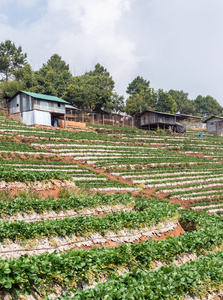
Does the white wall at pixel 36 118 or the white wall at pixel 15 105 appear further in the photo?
the white wall at pixel 15 105

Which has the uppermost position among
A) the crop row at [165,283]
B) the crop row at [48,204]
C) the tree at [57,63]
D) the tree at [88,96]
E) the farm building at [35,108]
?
the tree at [57,63]

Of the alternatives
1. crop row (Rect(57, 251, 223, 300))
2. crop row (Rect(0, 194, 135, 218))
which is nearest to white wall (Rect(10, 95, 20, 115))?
crop row (Rect(0, 194, 135, 218))

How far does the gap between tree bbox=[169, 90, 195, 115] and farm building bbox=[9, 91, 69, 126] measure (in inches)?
2815

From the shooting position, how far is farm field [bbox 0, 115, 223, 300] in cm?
782

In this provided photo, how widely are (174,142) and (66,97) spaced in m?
24.8

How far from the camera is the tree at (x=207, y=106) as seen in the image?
416ft

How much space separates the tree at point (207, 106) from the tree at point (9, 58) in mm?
80507

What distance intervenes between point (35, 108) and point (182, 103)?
80.0 metres

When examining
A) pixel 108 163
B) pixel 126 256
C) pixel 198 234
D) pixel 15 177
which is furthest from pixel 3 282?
pixel 108 163

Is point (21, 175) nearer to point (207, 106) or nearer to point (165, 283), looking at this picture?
point (165, 283)

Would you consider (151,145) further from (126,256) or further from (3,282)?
(3,282)

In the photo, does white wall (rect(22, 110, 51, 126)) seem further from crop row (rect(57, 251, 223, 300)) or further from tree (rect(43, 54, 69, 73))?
tree (rect(43, 54, 69, 73))

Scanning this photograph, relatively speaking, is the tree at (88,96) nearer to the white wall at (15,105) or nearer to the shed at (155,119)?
the shed at (155,119)

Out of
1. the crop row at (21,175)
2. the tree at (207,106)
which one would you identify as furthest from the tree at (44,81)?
the tree at (207,106)
